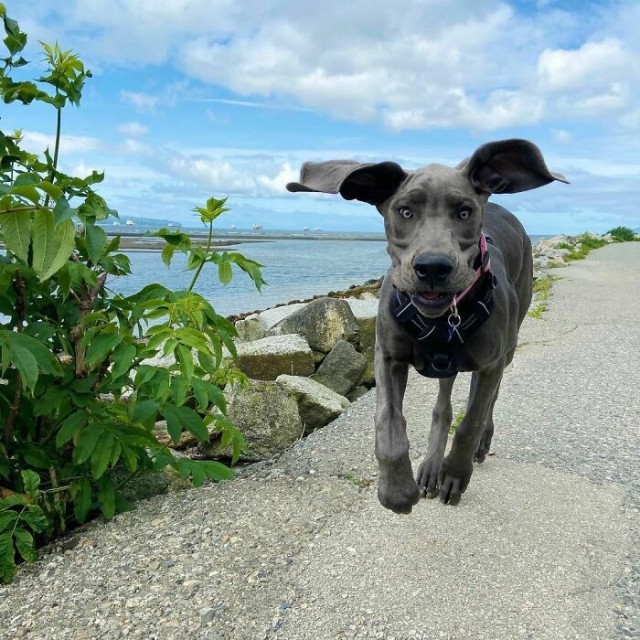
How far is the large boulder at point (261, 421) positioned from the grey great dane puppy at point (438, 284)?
1.53 metres

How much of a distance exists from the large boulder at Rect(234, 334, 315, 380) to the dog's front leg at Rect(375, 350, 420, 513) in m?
3.38

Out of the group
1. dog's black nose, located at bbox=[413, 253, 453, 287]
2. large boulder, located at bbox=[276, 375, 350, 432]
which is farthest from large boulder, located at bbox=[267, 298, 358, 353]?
dog's black nose, located at bbox=[413, 253, 453, 287]

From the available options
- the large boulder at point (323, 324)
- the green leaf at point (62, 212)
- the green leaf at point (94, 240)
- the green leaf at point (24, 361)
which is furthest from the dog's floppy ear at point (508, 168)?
the large boulder at point (323, 324)

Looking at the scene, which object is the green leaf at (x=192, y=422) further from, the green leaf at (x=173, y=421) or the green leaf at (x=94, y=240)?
the green leaf at (x=94, y=240)

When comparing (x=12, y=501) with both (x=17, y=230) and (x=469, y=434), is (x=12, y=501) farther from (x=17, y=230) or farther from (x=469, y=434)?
(x=469, y=434)

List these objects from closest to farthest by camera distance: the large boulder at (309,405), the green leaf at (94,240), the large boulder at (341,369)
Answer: the green leaf at (94,240), the large boulder at (309,405), the large boulder at (341,369)

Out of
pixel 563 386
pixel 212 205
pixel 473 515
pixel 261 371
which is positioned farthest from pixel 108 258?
pixel 563 386

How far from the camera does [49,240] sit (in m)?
2.38

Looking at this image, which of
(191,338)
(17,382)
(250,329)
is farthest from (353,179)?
(250,329)

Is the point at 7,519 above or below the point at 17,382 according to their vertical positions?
below

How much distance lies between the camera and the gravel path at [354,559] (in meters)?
3.21

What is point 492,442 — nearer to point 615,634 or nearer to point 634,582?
point 634,582

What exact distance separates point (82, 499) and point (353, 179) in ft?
7.24

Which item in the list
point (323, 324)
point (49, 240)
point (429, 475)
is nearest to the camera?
point (49, 240)
